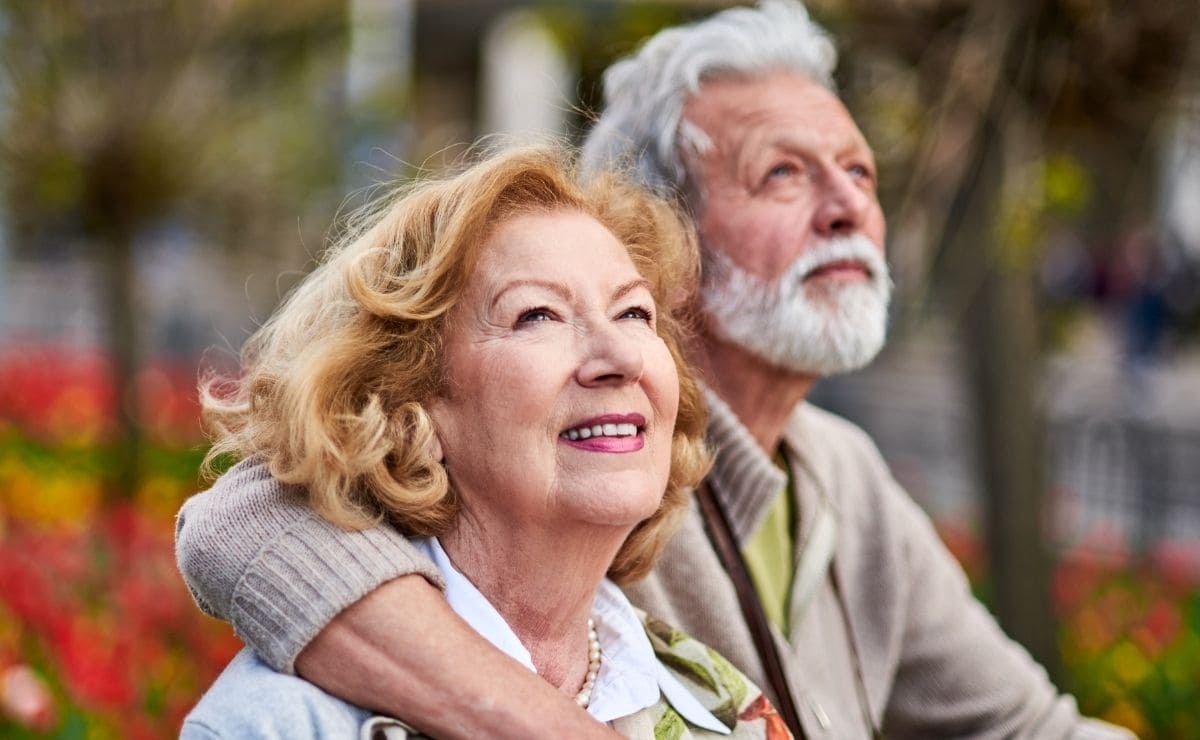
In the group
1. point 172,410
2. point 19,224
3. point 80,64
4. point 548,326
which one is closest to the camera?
point 548,326

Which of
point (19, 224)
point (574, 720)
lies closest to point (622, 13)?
point (574, 720)

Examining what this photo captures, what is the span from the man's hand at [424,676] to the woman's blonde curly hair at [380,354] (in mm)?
121

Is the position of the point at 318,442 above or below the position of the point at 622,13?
below

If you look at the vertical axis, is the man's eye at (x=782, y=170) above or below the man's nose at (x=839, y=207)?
above

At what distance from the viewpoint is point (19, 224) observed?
716cm

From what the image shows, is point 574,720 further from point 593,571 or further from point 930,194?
point 930,194

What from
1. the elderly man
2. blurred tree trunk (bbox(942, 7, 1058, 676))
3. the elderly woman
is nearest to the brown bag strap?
the elderly man

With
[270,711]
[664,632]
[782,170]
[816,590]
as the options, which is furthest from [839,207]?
[270,711]

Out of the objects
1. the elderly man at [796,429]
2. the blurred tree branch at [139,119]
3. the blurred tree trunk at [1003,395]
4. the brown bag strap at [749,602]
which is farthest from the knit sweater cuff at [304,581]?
the blurred tree branch at [139,119]

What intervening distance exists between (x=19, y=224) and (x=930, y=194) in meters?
4.50

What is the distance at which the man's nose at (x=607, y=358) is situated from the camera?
184 centimetres

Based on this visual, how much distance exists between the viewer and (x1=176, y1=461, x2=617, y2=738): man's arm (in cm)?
172

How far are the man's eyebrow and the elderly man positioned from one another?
51 centimetres

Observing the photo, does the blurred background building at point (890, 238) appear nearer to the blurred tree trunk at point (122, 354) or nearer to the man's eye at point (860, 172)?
the blurred tree trunk at point (122, 354)
